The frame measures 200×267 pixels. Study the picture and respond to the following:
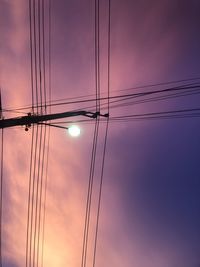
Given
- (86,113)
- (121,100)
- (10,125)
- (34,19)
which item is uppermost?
(34,19)

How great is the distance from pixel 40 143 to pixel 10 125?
6.95 meters

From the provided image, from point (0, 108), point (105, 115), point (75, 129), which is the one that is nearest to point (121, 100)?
point (105, 115)

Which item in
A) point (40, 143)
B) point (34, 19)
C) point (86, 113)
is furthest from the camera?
point (40, 143)

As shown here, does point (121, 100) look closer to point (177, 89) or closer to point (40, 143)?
point (177, 89)

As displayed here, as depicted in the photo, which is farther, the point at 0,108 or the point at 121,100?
the point at 121,100

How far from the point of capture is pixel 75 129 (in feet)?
31.3

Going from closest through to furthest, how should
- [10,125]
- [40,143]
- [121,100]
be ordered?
[10,125], [121,100], [40,143]

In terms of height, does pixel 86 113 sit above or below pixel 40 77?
below

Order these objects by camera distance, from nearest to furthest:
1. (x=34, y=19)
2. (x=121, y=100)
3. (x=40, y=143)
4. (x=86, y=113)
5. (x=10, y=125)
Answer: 1. (x=10, y=125)
2. (x=86, y=113)
3. (x=121, y=100)
4. (x=34, y=19)
5. (x=40, y=143)

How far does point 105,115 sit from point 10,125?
114 inches

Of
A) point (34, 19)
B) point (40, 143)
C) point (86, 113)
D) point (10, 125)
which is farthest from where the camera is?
point (40, 143)

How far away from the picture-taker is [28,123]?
9.45 metres

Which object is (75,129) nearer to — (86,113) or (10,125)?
(86,113)

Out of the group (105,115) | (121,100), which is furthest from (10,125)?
(121,100)
